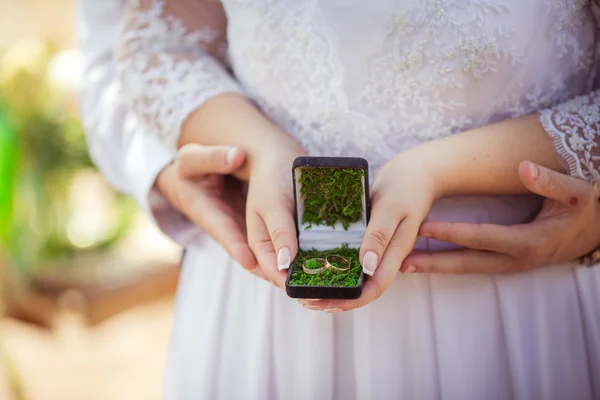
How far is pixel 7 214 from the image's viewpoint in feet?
9.68

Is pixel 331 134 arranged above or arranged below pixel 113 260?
below

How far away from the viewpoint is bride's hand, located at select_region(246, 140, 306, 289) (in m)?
0.91

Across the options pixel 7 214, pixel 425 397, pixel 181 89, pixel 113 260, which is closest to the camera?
pixel 425 397

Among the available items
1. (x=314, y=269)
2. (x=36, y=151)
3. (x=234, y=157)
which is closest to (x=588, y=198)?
(x=314, y=269)

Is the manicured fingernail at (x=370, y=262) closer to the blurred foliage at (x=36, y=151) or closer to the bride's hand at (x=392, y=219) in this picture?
the bride's hand at (x=392, y=219)

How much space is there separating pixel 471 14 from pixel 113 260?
3.15 m

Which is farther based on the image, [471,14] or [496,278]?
[496,278]

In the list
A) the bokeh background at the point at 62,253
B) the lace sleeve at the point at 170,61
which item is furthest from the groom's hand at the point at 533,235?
the bokeh background at the point at 62,253

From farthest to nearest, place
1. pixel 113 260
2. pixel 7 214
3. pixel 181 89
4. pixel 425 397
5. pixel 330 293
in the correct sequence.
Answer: pixel 113 260 → pixel 7 214 → pixel 181 89 → pixel 425 397 → pixel 330 293

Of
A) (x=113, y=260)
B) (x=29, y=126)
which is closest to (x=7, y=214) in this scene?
(x=29, y=126)

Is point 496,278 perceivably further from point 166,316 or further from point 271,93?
point 166,316

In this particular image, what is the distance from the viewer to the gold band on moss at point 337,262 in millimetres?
926

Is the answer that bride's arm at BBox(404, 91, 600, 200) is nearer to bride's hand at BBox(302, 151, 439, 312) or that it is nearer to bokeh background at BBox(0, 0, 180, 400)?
bride's hand at BBox(302, 151, 439, 312)

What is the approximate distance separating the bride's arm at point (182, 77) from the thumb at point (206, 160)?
0.05 meters
